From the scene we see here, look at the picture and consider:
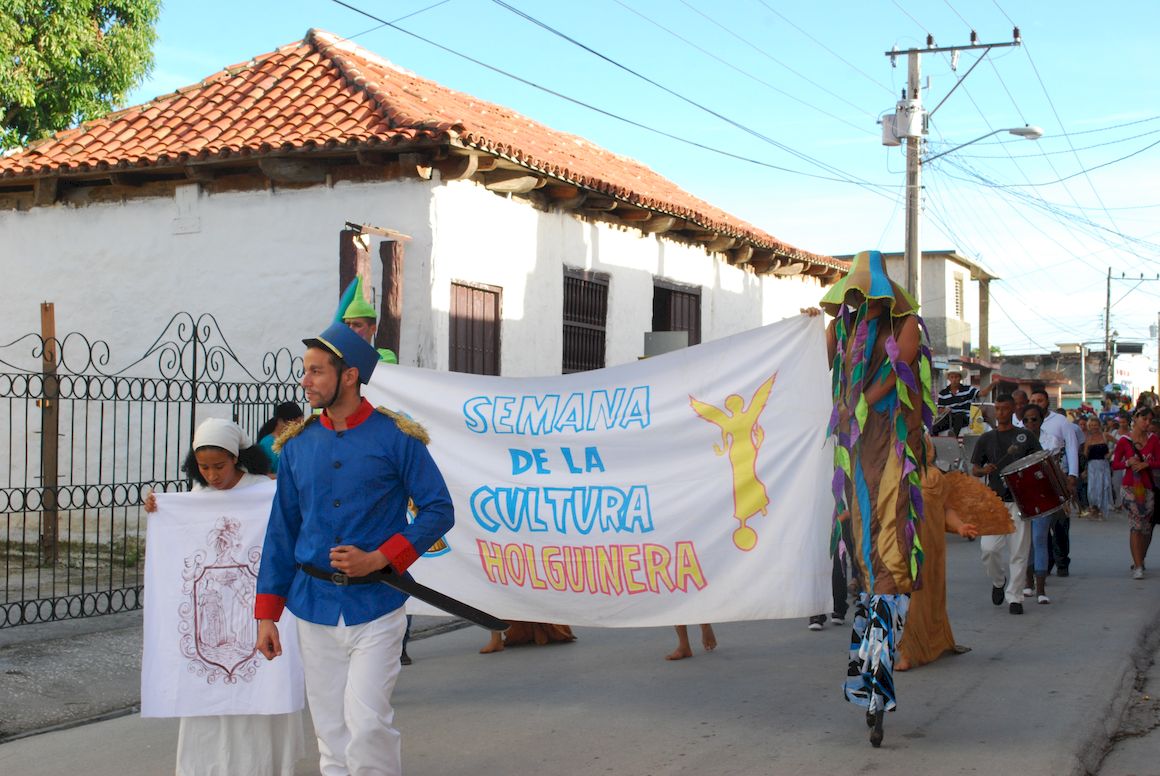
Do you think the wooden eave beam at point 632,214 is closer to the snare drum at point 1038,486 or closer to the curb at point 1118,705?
the snare drum at point 1038,486

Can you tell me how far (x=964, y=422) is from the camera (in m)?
14.4

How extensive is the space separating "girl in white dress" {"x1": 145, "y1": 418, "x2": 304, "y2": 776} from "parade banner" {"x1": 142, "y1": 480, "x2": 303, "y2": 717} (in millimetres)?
71

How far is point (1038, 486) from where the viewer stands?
9859 mm

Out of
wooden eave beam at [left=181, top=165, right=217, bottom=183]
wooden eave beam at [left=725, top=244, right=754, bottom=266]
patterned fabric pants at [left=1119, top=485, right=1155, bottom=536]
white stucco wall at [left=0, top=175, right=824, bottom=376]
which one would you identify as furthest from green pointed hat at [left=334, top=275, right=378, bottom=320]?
wooden eave beam at [left=725, top=244, right=754, bottom=266]

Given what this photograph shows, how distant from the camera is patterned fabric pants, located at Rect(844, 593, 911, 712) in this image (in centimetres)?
563

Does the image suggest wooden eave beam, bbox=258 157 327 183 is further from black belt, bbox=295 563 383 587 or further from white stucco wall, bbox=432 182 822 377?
black belt, bbox=295 563 383 587

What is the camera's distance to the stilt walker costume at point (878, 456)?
5.71m

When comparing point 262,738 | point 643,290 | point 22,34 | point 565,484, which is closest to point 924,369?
point 565,484

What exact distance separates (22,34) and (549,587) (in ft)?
52.9

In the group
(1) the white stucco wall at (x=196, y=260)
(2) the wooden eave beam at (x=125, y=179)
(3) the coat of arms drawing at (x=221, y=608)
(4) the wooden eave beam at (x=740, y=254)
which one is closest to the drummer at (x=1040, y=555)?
(1) the white stucco wall at (x=196, y=260)

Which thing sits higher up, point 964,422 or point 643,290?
point 643,290

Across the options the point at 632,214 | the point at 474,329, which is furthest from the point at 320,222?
the point at 632,214

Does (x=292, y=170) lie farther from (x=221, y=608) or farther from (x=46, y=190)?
(x=221, y=608)

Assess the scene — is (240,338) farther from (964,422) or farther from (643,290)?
(964,422)
